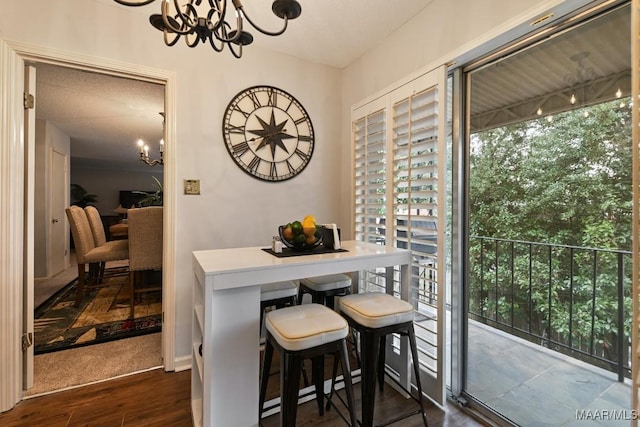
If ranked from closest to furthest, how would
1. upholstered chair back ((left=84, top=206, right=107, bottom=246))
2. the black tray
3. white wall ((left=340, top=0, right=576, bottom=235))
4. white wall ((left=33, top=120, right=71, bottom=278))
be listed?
white wall ((left=340, top=0, right=576, bottom=235)), the black tray, upholstered chair back ((left=84, top=206, right=107, bottom=246)), white wall ((left=33, top=120, right=71, bottom=278))

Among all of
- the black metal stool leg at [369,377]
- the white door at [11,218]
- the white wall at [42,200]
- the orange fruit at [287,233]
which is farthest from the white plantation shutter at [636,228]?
the white wall at [42,200]

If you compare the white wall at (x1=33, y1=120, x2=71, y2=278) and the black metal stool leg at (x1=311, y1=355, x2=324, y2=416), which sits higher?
the white wall at (x1=33, y1=120, x2=71, y2=278)

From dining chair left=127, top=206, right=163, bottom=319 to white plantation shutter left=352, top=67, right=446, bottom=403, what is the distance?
213 centimetres

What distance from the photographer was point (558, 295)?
151 cm

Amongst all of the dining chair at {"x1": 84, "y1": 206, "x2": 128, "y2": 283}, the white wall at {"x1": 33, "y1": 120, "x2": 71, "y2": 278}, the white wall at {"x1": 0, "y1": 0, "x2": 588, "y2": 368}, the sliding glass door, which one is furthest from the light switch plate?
the white wall at {"x1": 33, "y1": 120, "x2": 71, "y2": 278}

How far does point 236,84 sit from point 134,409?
2.35m

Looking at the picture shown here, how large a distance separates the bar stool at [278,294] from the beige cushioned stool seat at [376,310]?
0.35m

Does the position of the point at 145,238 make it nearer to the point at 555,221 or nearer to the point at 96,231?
the point at 96,231

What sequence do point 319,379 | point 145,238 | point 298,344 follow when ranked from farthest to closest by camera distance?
1. point 145,238
2. point 319,379
3. point 298,344

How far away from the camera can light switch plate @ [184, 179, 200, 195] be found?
84.4 inches

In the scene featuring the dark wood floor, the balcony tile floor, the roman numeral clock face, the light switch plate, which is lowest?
the dark wood floor

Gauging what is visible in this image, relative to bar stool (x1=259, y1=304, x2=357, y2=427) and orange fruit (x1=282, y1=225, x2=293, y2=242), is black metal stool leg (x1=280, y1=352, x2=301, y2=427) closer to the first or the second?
bar stool (x1=259, y1=304, x2=357, y2=427)

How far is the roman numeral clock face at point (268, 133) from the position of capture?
2.33 metres

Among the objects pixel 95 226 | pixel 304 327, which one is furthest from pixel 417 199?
pixel 95 226
